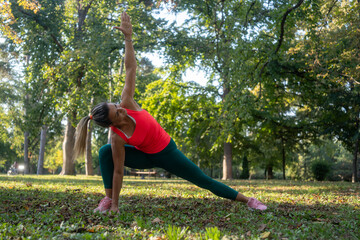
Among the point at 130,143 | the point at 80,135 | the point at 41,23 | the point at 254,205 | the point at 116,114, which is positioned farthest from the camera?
the point at 41,23

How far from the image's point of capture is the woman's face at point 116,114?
413cm

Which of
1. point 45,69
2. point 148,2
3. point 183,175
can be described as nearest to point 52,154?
point 45,69

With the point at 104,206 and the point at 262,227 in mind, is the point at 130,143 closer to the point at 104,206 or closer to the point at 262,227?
the point at 104,206

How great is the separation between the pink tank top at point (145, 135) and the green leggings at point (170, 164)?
0.38ft

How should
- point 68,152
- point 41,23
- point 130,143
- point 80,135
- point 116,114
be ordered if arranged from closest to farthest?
point 116,114, point 130,143, point 80,135, point 41,23, point 68,152

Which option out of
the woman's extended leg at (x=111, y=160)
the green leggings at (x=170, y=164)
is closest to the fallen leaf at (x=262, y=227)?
the green leggings at (x=170, y=164)

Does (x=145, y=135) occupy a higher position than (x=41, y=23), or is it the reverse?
(x=41, y=23)

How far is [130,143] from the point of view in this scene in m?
4.31

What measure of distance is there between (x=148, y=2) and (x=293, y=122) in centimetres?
1127

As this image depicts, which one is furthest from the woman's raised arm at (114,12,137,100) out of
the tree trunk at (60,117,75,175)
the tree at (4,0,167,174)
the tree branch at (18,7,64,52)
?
the tree trunk at (60,117,75,175)

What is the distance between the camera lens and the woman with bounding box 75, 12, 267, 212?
423cm

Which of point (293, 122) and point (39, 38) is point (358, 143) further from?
point (39, 38)

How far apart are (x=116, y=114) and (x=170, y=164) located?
1010 mm

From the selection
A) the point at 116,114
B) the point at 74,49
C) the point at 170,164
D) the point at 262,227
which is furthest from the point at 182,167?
the point at 74,49
